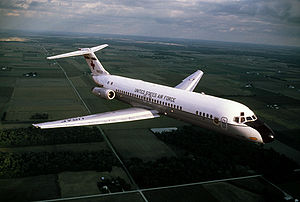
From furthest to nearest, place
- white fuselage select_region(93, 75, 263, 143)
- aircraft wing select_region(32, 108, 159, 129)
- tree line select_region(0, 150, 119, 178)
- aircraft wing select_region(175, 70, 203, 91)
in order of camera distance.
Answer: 1. aircraft wing select_region(175, 70, 203, 91)
2. tree line select_region(0, 150, 119, 178)
3. aircraft wing select_region(32, 108, 159, 129)
4. white fuselage select_region(93, 75, 263, 143)

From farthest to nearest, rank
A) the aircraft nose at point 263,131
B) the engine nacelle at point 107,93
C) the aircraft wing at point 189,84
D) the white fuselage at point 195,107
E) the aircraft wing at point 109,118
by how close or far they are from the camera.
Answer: the aircraft wing at point 189,84, the engine nacelle at point 107,93, the aircraft wing at point 109,118, the white fuselage at point 195,107, the aircraft nose at point 263,131

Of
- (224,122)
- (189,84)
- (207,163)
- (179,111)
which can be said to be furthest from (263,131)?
(189,84)

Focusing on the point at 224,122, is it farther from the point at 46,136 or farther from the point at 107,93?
the point at 46,136

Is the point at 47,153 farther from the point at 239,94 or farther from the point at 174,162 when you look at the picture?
the point at 239,94

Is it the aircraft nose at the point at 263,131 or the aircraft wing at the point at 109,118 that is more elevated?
the aircraft nose at the point at 263,131

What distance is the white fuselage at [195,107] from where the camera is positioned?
3070 centimetres

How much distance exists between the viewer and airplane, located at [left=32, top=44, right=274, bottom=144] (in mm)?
30484

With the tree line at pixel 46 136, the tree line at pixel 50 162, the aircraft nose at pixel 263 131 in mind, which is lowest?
the tree line at pixel 50 162

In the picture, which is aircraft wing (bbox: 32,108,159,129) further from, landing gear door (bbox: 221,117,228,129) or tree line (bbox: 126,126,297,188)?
landing gear door (bbox: 221,117,228,129)

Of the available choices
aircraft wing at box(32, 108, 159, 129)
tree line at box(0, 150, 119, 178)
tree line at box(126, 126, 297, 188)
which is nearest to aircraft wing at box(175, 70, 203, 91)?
tree line at box(126, 126, 297, 188)

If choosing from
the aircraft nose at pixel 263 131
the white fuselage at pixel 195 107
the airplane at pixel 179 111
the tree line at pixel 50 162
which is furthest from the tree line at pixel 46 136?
the aircraft nose at pixel 263 131

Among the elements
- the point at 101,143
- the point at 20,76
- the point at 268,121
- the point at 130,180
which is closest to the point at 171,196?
the point at 130,180

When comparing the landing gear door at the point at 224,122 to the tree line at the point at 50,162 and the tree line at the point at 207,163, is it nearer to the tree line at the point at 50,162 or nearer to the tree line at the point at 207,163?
the tree line at the point at 207,163

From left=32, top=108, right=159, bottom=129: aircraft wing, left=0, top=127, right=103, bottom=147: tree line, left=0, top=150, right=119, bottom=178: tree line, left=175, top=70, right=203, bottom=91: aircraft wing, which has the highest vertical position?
left=175, top=70, right=203, bottom=91: aircraft wing
